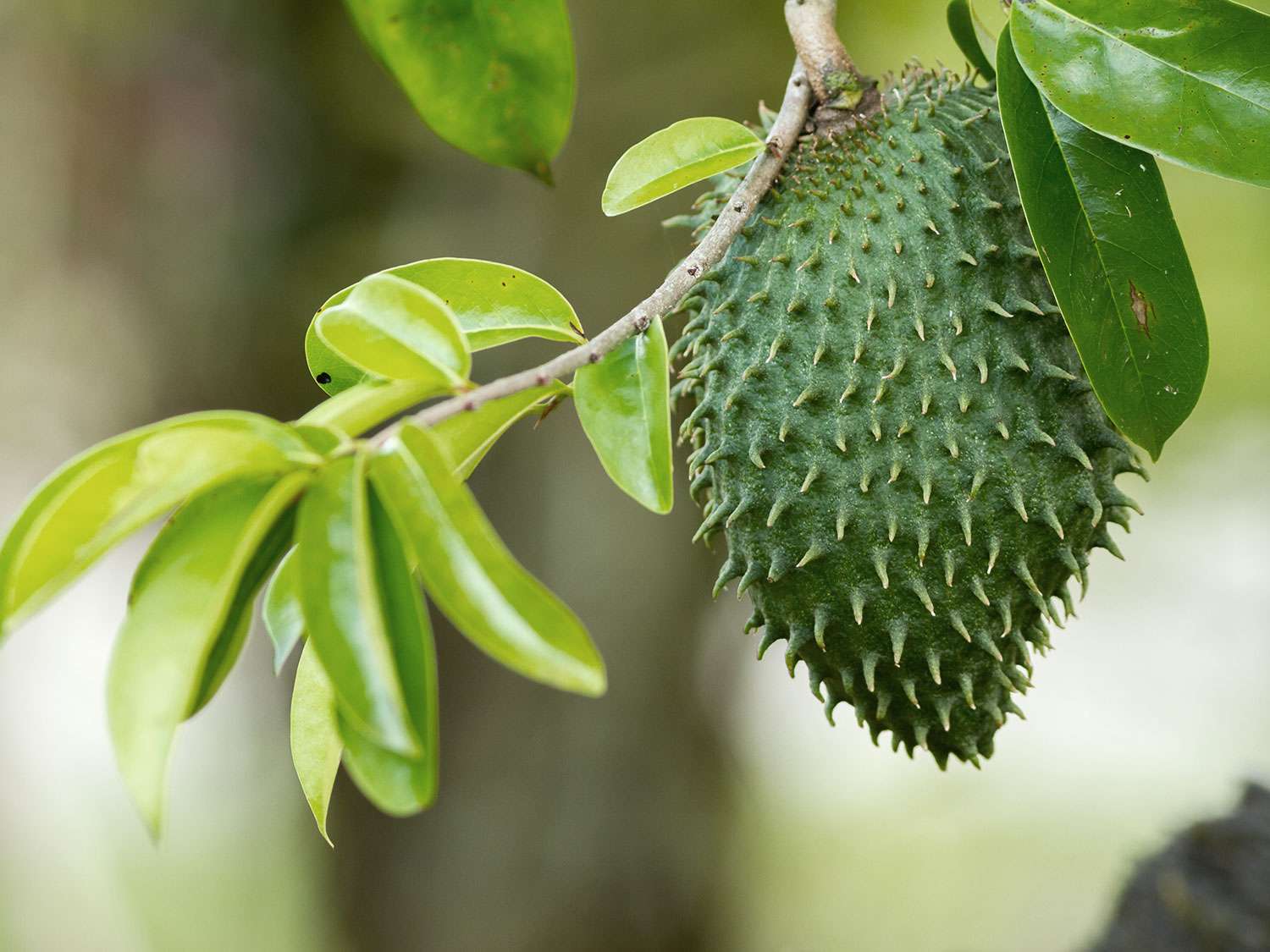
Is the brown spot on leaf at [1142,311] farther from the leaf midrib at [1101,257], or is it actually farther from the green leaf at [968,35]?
the green leaf at [968,35]

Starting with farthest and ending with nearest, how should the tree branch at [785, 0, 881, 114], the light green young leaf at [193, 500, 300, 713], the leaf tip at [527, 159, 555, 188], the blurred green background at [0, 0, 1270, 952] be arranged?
the blurred green background at [0, 0, 1270, 952] < the tree branch at [785, 0, 881, 114] < the leaf tip at [527, 159, 555, 188] < the light green young leaf at [193, 500, 300, 713]

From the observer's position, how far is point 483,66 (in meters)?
0.83

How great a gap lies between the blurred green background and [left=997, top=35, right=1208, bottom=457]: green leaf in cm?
147

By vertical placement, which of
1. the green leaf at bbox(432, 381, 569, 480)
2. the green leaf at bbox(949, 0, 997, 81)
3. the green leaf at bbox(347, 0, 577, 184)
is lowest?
the green leaf at bbox(432, 381, 569, 480)

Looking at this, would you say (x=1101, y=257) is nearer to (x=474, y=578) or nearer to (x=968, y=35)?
(x=968, y=35)

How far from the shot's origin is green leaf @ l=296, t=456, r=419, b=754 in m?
0.46

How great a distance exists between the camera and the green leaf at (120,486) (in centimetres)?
50

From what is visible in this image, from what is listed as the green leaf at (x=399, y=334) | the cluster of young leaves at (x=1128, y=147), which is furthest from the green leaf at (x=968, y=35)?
the green leaf at (x=399, y=334)

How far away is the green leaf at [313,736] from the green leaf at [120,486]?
0.87 feet

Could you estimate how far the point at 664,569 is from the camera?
266cm

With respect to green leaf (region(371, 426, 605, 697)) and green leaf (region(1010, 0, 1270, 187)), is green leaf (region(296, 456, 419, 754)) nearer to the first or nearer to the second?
green leaf (region(371, 426, 605, 697))

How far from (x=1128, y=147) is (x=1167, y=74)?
6 cm

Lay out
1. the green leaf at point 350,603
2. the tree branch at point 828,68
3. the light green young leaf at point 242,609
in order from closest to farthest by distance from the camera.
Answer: the green leaf at point 350,603 < the light green young leaf at point 242,609 < the tree branch at point 828,68

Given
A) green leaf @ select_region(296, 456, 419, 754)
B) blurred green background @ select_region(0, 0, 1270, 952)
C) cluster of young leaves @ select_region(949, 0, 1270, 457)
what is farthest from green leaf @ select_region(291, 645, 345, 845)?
blurred green background @ select_region(0, 0, 1270, 952)
